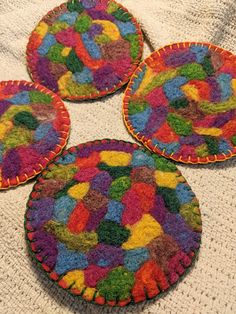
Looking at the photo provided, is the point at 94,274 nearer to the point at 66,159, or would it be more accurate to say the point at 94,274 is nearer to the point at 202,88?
the point at 66,159

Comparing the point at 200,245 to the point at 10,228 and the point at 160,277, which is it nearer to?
the point at 160,277

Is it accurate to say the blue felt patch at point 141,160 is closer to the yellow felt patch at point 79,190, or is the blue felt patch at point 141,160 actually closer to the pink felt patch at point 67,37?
the yellow felt patch at point 79,190

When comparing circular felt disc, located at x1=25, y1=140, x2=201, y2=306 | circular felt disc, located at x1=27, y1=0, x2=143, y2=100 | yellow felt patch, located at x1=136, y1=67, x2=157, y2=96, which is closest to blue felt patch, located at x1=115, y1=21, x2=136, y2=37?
circular felt disc, located at x1=27, y1=0, x2=143, y2=100

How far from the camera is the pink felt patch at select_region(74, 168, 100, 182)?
77 centimetres

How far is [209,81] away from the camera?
0.89 meters

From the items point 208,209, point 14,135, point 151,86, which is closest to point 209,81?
point 151,86

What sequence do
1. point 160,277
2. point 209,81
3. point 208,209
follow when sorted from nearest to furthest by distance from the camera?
1. point 160,277
2. point 208,209
3. point 209,81

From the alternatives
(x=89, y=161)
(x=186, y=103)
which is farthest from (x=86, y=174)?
(x=186, y=103)

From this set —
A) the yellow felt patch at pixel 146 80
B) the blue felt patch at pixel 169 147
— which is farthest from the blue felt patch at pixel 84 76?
the blue felt patch at pixel 169 147

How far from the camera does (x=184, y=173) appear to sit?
0.83 meters

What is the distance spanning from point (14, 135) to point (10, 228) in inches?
6.8

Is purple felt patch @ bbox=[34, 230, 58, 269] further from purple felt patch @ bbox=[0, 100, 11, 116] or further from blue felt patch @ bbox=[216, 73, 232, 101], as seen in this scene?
blue felt patch @ bbox=[216, 73, 232, 101]

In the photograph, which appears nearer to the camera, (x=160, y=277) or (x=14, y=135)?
(x=160, y=277)

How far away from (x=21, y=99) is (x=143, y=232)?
1.18 feet
